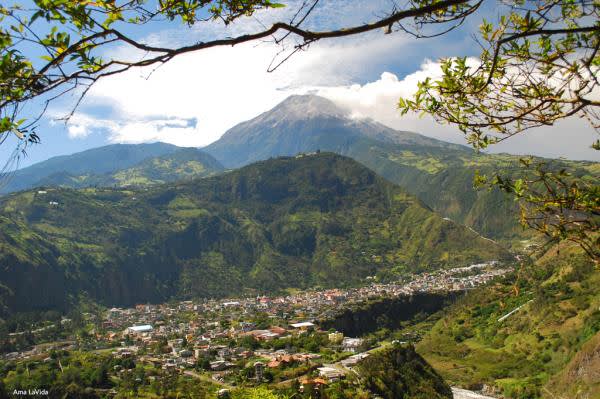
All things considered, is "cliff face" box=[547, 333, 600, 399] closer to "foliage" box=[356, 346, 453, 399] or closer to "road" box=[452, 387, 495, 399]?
"road" box=[452, 387, 495, 399]

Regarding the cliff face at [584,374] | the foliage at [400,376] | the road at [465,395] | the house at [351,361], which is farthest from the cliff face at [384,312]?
the cliff face at [584,374]

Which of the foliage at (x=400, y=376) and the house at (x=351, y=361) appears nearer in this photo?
the foliage at (x=400, y=376)

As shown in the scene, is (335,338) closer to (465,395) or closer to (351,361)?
(351,361)

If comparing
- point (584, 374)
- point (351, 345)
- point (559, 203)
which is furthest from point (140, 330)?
point (559, 203)

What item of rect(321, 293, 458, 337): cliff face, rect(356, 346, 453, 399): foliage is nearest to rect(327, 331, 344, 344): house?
rect(321, 293, 458, 337): cliff face

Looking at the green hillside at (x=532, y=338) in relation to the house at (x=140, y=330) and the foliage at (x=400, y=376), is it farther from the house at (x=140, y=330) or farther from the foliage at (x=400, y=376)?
the house at (x=140, y=330)
